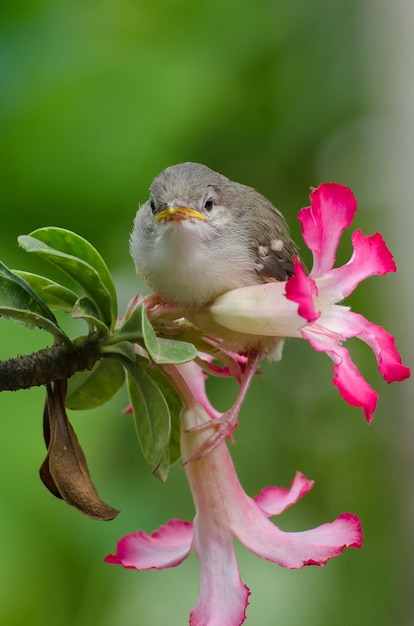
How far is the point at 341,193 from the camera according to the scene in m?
0.74

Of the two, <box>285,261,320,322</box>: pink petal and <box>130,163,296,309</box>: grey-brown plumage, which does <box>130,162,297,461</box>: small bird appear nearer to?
<box>130,163,296,309</box>: grey-brown plumage

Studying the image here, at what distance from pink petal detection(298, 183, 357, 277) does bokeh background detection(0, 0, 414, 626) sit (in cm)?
92

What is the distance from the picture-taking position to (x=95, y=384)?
92 centimetres

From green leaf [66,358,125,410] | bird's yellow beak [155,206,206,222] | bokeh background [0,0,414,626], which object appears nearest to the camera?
green leaf [66,358,125,410]

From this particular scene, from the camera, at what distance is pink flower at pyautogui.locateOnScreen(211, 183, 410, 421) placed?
2.37 feet

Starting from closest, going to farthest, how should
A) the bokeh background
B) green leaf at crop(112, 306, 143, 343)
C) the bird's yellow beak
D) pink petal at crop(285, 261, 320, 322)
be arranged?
pink petal at crop(285, 261, 320, 322) < green leaf at crop(112, 306, 143, 343) < the bird's yellow beak < the bokeh background

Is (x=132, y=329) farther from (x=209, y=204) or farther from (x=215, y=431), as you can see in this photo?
(x=209, y=204)

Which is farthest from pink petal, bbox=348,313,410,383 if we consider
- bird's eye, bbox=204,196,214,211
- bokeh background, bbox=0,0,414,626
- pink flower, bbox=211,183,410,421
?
bokeh background, bbox=0,0,414,626

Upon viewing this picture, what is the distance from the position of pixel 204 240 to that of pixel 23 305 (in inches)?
10.7

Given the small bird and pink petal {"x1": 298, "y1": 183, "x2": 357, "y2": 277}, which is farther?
the small bird

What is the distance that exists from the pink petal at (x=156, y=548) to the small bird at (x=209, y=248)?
10cm

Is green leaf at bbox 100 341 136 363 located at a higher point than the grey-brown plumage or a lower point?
lower

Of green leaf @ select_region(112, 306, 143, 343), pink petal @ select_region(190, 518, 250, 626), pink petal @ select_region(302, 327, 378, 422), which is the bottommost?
pink petal @ select_region(190, 518, 250, 626)

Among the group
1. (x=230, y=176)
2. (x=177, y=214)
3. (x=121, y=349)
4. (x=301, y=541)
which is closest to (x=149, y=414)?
(x=121, y=349)
